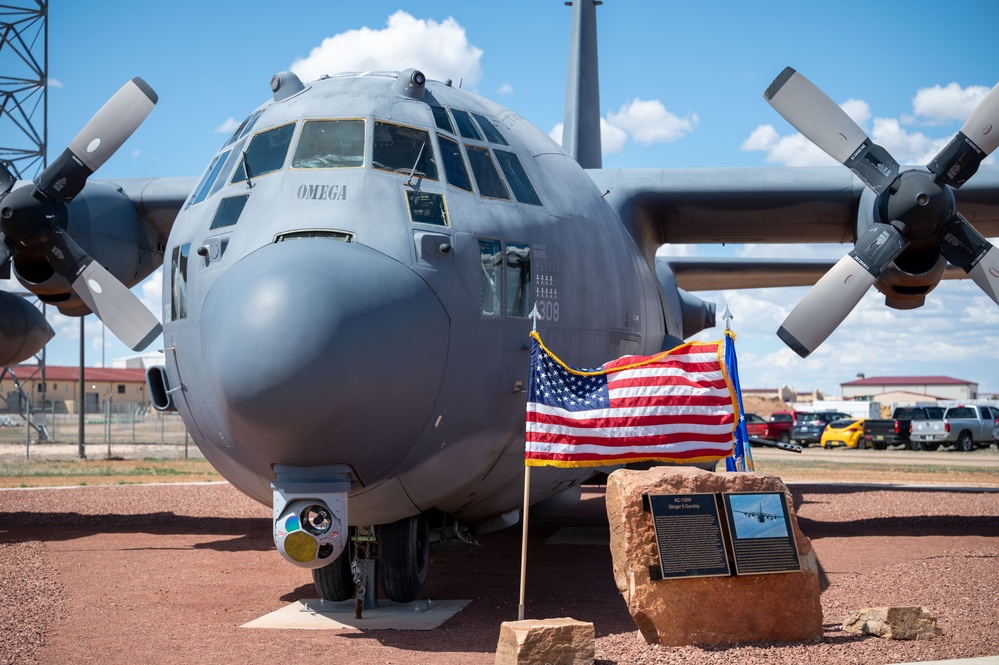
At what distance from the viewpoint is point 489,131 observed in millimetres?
9156

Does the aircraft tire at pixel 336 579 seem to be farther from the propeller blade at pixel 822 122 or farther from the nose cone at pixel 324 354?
the propeller blade at pixel 822 122

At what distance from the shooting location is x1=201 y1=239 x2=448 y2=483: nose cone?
21.4ft

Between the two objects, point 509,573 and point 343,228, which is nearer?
point 343,228

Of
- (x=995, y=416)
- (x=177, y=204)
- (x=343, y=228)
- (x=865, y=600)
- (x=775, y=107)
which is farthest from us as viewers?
(x=995, y=416)

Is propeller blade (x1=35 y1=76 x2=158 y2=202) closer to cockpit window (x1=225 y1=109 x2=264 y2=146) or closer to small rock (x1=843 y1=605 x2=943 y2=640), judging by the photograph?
cockpit window (x1=225 y1=109 x2=264 y2=146)

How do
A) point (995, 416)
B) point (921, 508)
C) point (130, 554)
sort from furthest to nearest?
point (995, 416), point (921, 508), point (130, 554)

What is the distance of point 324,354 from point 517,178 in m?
3.14

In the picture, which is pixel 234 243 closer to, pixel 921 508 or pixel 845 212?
pixel 845 212

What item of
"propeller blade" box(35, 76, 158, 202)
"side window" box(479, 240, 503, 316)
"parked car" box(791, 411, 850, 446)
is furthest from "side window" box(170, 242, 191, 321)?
"parked car" box(791, 411, 850, 446)

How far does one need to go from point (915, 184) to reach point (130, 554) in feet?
35.2

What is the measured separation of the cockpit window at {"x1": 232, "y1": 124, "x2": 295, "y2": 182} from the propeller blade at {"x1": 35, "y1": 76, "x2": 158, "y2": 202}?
486 cm

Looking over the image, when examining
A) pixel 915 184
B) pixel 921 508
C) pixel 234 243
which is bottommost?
pixel 921 508

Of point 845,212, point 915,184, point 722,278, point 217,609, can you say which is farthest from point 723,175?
point 217,609

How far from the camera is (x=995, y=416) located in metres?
42.8
